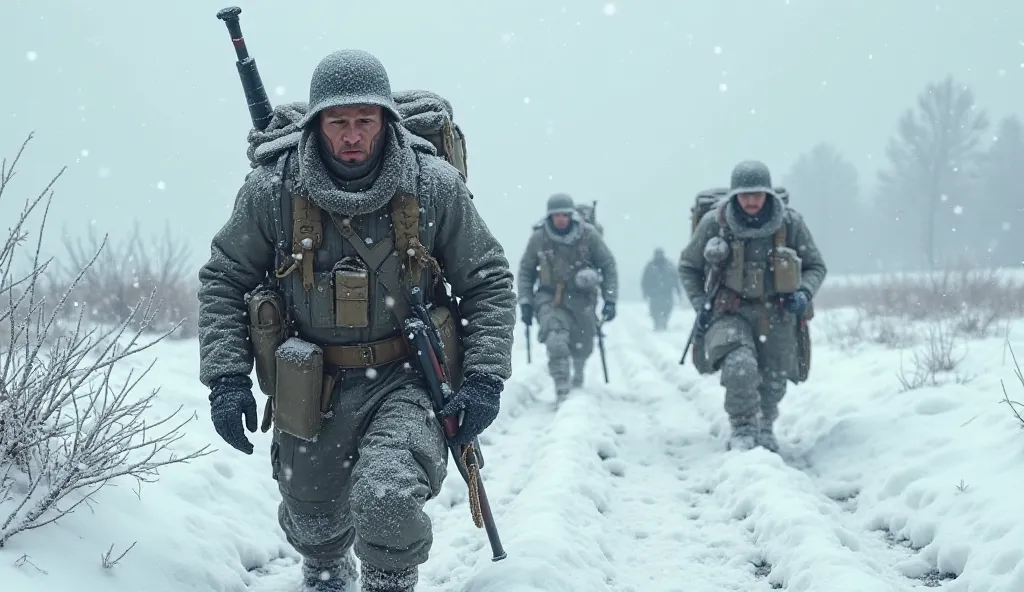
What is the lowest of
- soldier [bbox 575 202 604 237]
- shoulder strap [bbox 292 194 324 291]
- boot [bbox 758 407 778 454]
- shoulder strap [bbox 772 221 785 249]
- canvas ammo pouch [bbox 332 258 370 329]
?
boot [bbox 758 407 778 454]

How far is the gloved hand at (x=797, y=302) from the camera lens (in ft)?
21.7

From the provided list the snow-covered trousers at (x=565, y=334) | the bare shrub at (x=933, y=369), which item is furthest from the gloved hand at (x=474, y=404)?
the snow-covered trousers at (x=565, y=334)

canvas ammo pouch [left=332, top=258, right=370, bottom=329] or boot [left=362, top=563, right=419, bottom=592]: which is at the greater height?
canvas ammo pouch [left=332, top=258, right=370, bottom=329]

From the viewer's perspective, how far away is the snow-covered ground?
3465 millimetres

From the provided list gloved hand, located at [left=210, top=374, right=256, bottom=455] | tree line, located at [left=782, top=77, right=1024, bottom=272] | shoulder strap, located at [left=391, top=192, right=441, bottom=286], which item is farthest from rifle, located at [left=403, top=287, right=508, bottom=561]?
tree line, located at [left=782, top=77, right=1024, bottom=272]

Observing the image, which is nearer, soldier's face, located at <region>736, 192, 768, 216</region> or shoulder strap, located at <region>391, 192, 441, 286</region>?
shoulder strap, located at <region>391, 192, 441, 286</region>

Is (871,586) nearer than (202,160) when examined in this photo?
Yes

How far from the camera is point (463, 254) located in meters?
3.49

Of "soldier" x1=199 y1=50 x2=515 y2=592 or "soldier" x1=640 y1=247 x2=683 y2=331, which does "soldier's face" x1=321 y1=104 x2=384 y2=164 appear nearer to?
"soldier" x1=199 y1=50 x2=515 y2=592

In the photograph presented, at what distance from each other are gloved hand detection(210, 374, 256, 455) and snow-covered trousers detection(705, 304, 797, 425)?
4284 mm

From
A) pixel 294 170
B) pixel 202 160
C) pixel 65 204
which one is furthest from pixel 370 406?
pixel 202 160

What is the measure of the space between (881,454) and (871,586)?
264 centimetres

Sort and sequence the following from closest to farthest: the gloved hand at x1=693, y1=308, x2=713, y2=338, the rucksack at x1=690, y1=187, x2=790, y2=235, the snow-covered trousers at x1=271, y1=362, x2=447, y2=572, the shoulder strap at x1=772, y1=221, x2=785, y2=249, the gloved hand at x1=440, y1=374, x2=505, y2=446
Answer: the snow-covered trousers at x1=271, y1=362, x2=447, y2=572
the gloved hand at x1=440, y1=374, x2=505, y2=446
the shoulder strap at x1=772, y1=221, x2=785, y2=249
the gloved hand at x1=693, y1=308, x2=713, y2=338
the rucksack at x1=690, y1=187, x2=790, y2=235

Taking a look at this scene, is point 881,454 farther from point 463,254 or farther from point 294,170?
point 294,170
